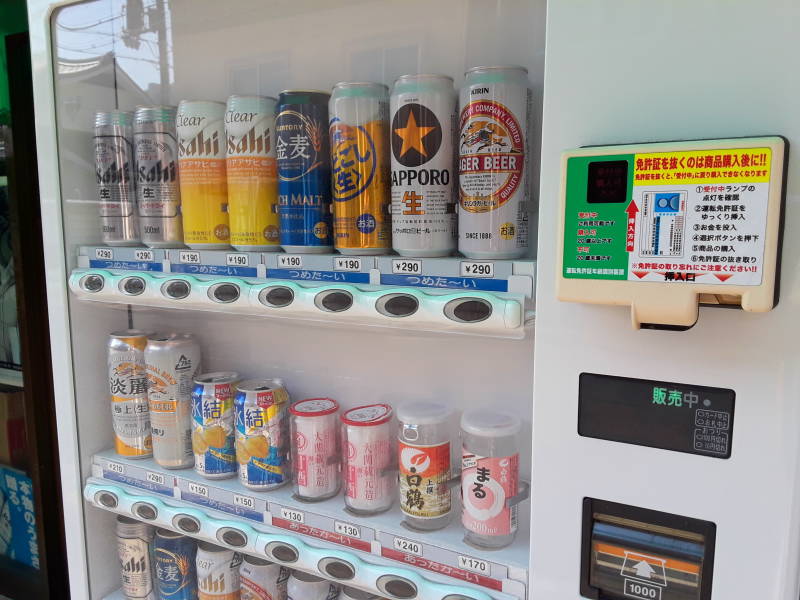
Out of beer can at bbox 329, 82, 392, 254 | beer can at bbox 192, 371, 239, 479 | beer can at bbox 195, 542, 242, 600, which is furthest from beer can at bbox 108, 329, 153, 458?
beer can at bbox 329, 82, 392, 254

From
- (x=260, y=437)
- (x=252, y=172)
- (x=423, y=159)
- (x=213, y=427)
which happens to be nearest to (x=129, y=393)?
(x=213, y=427)

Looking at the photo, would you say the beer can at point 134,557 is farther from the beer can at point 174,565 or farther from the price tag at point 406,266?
the price tag at point 406,266

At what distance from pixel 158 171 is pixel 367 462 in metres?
0.82

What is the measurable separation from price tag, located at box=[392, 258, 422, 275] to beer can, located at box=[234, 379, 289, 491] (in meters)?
0.47

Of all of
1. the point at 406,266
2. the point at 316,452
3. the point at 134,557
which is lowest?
the point at 134,557

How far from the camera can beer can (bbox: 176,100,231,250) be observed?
128cm

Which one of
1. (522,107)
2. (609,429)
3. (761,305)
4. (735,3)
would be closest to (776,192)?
(761,305)

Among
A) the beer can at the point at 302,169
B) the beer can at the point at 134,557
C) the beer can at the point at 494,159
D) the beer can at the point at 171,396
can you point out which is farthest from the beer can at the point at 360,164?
the beer can at the point at 134,557

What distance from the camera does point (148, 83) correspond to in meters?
1.62

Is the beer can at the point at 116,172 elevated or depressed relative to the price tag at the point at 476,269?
elevated

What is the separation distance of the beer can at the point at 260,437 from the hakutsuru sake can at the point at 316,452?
2.1 inches

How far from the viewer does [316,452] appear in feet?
4.10

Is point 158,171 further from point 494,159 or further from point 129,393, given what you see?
point 494,159

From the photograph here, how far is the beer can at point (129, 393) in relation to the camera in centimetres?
148
